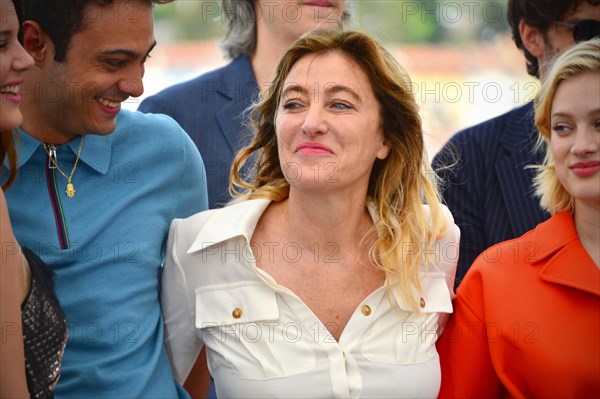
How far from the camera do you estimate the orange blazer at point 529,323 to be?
2.67 m

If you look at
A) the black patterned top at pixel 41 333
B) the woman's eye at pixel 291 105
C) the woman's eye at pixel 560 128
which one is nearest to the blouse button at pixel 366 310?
the woman's eye at pixel 291 105

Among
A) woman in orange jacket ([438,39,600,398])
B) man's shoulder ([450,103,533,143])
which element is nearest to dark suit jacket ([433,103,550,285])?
man's shoulder ([450,103,533,143])

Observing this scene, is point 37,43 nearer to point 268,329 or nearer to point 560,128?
point 268,329

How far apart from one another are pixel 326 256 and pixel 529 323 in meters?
0.59

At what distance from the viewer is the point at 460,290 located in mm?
2967

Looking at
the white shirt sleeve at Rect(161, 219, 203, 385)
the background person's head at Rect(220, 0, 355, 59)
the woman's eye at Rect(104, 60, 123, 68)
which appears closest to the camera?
the woman's eye at Rect(104, 60, 123, 68)

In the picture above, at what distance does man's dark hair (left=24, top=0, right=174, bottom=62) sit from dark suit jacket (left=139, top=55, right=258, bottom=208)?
84cm

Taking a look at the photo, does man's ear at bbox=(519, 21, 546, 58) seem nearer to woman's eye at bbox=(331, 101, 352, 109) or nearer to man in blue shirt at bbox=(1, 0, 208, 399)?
woman's eye at bbox=(331, 101, 352, 109)

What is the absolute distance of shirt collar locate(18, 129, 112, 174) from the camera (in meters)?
2.72

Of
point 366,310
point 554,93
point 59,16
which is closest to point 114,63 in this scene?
point 59,16

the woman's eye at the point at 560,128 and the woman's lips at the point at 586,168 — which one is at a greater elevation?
the woman's eye at the point at 560,128

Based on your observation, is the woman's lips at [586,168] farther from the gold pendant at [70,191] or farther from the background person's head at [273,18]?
the gold pendant at [70,191]

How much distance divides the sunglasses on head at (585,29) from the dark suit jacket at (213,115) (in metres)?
1.11

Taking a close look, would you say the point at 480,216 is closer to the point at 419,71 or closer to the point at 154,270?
the point at 154,270
